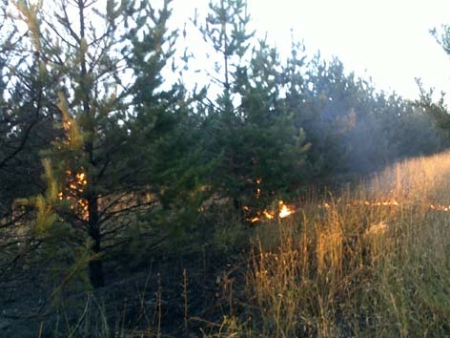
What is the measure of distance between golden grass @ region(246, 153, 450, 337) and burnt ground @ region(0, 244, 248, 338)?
1.16 feet

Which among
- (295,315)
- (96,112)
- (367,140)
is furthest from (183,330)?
(367,140)

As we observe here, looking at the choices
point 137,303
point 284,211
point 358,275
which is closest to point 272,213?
point 284,211

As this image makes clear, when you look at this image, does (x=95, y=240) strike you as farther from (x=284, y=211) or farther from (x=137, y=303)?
(x=284, y=211)

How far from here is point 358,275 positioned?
614 cm

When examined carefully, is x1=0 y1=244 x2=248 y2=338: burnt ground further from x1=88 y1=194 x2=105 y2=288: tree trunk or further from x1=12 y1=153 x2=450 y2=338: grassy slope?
x1=88 y1=194 x2=105 y2=288: tree trunk

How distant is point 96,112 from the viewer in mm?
7012

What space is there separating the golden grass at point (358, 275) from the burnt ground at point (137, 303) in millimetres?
355

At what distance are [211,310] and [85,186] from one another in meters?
2.05

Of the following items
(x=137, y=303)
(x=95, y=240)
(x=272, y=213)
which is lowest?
(x=137, y=303)

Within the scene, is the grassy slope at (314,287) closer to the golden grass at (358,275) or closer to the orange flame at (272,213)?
the golden grass at (358,275)

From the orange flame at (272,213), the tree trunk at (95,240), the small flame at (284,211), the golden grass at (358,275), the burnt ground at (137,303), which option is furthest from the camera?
the orange flame at (272,213)

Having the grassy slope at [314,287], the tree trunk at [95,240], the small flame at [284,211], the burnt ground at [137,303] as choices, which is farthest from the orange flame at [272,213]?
the tree trunk at [95,240]

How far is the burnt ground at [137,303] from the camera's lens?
19.9ft

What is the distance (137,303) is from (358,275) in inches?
90.9
